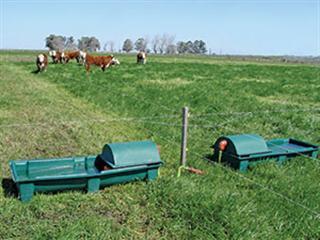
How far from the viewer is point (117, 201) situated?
15.9 ft

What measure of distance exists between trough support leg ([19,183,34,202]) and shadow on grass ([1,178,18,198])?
27cm

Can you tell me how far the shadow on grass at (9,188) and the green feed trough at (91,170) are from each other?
6.6 inches

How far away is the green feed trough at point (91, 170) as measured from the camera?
477cm

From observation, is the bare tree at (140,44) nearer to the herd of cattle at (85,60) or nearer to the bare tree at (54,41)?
the bare tree at (54,41)

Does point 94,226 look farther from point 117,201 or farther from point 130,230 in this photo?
point 117,201

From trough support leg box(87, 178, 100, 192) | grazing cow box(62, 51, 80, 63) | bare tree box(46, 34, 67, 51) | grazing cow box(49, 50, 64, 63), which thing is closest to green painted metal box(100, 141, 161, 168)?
trough support leg box(87, 178, 100, 192)

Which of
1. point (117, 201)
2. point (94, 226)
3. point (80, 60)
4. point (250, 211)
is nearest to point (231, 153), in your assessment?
point (250, 211)

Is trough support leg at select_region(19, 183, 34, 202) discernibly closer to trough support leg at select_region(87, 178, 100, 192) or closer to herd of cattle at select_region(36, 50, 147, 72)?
trough support leg at select_region(87, 178, 100, 192)

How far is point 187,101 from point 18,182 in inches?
332

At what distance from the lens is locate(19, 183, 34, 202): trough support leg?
4.63m

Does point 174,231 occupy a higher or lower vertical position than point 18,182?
lower

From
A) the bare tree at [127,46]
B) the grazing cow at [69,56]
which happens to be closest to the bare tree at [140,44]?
the bare tree at [127,46]

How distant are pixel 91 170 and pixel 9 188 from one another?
3.76ft

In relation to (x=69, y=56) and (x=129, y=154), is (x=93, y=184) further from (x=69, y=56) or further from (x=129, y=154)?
(x=69, y=56)
